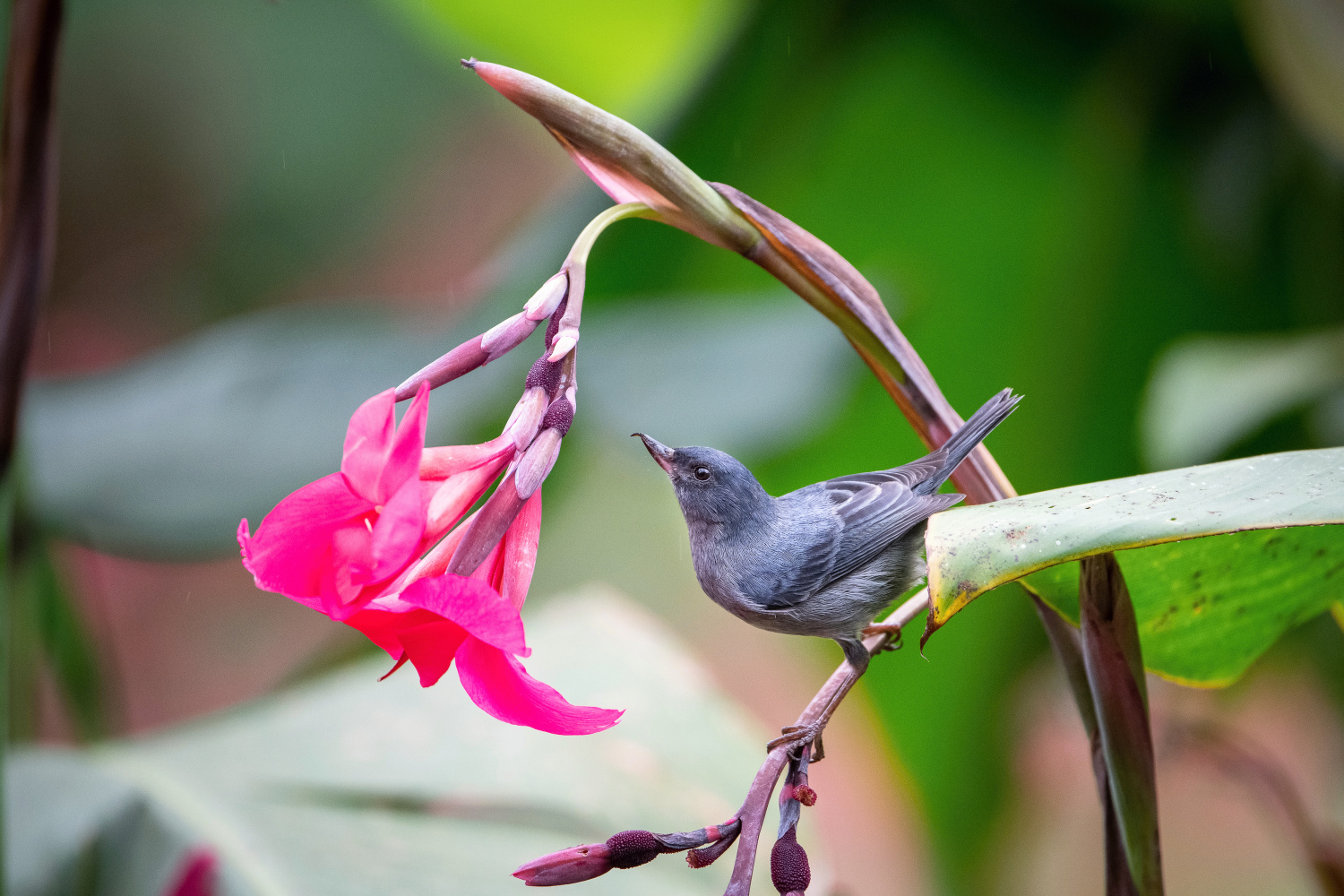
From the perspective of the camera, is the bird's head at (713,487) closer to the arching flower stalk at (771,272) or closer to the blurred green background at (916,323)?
the arching flower stalk at (771,272)

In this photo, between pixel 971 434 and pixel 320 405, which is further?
pixel 320 405

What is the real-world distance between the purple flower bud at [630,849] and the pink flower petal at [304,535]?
4.0 inches

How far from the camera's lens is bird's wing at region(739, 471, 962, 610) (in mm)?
295

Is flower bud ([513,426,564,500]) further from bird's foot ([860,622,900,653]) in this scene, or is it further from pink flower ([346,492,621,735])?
bird's foot ([860,622,900,653])

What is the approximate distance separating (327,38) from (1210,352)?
1375 millimetres

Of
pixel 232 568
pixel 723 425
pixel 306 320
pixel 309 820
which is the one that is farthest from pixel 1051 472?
pixel 232 568

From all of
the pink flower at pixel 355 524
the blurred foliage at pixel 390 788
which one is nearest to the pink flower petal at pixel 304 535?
the pink flower at pixel 355 524

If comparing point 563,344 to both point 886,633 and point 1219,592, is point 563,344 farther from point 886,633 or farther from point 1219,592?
point 1219,592

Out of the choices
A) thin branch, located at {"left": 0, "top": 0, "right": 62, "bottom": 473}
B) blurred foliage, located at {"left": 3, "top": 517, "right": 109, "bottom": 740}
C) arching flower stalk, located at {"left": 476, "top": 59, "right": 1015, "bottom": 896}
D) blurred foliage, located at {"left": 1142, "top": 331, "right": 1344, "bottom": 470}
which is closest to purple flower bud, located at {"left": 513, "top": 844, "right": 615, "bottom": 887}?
arching flower stalk, located at {"left": 476, "top": 59, "right": 1015, "bottom": 896}

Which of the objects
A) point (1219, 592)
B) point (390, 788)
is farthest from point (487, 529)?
point (390, 788)

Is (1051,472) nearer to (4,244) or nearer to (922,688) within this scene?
(922,688)

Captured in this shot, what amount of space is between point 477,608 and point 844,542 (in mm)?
134

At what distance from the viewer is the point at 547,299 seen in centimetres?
24

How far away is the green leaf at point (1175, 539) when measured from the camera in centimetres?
22
